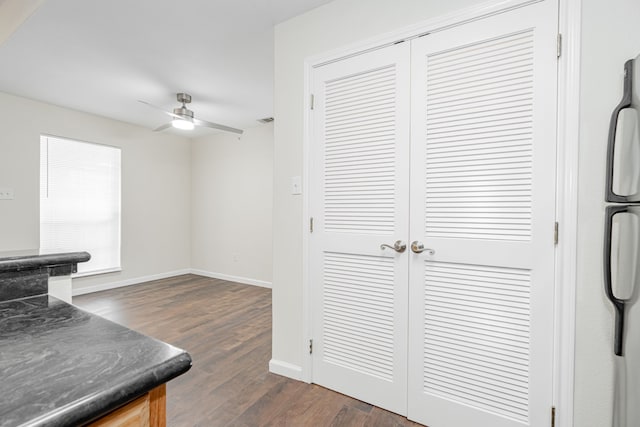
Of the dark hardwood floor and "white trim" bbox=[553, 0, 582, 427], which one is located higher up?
"white trim" bbox=[553, 0, 582, 427]

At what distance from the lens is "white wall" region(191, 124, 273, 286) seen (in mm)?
4844

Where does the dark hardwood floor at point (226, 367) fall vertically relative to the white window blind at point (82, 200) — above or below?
below

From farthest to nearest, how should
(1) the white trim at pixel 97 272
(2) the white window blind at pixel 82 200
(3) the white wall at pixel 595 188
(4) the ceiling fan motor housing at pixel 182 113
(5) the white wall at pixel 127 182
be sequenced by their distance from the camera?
(1) the white trim at pixel 97 272 < (2) the white window blind at pixel 82 200 < (5) the white wall at pixel 127 182 < (4) the ceiling fan motor housing at pixel 182 113 < (3) the white wall at pixel 595 188

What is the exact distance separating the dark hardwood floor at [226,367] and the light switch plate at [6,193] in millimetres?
1474

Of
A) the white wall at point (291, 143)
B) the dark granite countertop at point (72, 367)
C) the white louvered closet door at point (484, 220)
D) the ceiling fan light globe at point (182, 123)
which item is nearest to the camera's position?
the dark granite countertop at point (72, 367)

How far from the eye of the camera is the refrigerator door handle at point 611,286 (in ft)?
3.79

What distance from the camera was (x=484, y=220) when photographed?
155cm

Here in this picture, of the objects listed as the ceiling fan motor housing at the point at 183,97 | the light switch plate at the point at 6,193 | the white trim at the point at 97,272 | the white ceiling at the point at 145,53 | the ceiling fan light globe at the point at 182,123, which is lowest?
the white trim at the point at 97,272

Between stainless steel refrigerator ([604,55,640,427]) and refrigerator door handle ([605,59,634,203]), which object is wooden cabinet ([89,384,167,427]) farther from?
refrigerator door handle ([605,59,634,203])

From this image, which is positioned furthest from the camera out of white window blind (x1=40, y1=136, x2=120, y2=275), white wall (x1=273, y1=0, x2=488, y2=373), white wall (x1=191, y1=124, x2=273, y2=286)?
white wall (x1=191, y1=124, x2=273, y2=286)

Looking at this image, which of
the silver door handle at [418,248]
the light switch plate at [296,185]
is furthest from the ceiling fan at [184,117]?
the silver door handle at [418,248]

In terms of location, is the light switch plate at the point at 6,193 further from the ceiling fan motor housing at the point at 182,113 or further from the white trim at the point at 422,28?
the white trim at the point at 422,28

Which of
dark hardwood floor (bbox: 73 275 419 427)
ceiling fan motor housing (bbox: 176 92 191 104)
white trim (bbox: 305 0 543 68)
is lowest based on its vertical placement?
dark hardwood floor (bbox: 73 275 419 427)

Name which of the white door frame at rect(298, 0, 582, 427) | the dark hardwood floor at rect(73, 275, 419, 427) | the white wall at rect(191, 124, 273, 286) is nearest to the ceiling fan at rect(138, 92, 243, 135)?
the white wall at rect(191, 124, 273, 286)
